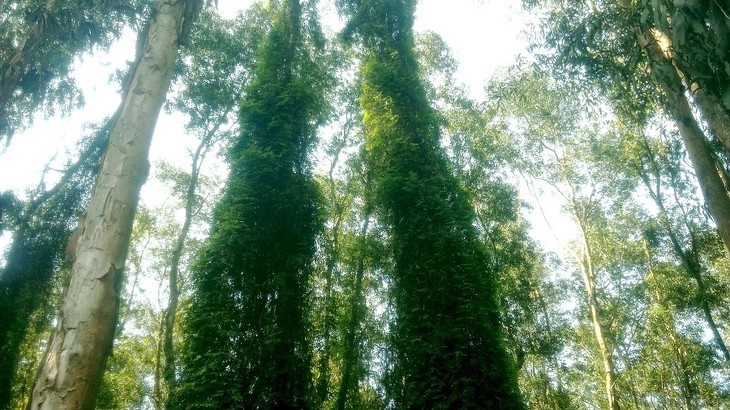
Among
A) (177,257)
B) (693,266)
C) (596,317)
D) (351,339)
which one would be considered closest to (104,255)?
(351,339)

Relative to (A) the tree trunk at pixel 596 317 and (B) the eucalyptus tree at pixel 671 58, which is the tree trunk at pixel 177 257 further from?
(A) the tree trunk at pixel 596 317

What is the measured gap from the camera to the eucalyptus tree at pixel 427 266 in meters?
6.43

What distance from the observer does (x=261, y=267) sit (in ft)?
23.9

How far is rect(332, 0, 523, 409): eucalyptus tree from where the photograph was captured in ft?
21.1

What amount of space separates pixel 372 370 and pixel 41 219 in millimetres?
11459

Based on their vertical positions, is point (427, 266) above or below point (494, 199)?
below

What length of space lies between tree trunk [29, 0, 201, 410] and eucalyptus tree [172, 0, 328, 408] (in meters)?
3.25

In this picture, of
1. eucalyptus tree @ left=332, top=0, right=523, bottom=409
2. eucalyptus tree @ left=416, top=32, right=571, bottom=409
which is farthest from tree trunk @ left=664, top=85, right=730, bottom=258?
eucalyptus tree @ left=416, top=32, right=571, bottom=409

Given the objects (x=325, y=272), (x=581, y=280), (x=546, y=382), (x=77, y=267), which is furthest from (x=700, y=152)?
(x=581, y=280)

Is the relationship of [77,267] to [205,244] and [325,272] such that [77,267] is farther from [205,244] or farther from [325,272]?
[325,272]

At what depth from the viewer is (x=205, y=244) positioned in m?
6.96

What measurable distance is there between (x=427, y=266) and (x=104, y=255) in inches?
210

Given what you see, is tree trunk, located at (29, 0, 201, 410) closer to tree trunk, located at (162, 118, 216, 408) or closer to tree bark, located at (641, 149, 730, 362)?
tree trunk, located at (162, 118, 216, 408)

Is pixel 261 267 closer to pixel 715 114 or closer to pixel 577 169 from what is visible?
pixel 715 114
